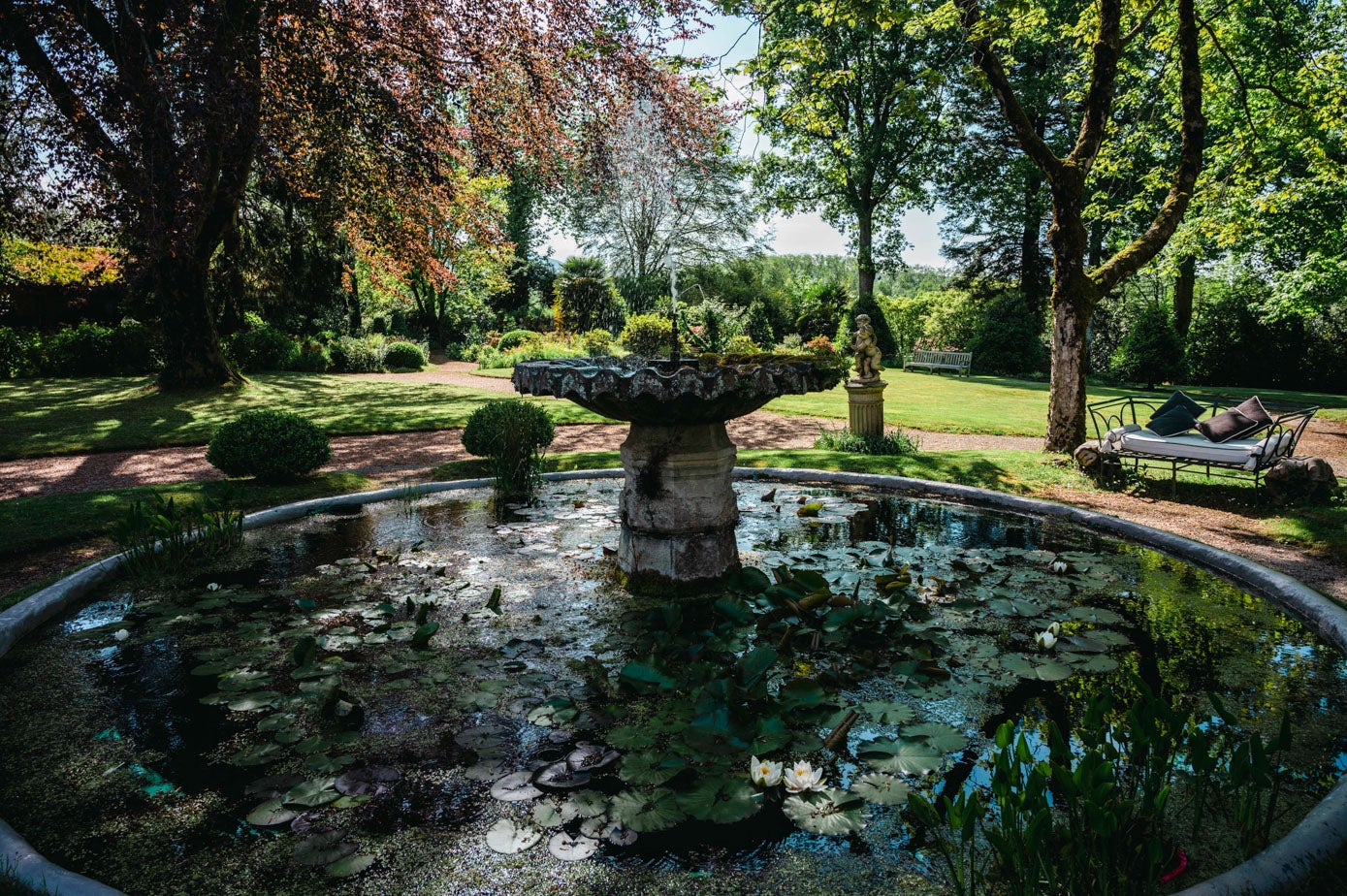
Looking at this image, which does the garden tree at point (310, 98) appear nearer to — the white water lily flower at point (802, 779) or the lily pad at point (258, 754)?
the lily pad at point (258, 754)

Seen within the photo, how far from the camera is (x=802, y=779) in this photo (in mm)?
2303

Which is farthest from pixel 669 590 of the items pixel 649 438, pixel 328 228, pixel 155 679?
pixel 328 228

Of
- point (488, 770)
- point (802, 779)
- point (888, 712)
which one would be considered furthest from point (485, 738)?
point (888, 712)

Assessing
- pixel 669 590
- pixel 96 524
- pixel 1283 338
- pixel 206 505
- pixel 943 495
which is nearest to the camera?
pixel 669 590

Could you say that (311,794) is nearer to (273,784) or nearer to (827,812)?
(273,784)

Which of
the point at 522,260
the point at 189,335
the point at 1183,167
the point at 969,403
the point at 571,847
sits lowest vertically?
the point at 571,847

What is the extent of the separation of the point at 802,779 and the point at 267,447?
6.70 m

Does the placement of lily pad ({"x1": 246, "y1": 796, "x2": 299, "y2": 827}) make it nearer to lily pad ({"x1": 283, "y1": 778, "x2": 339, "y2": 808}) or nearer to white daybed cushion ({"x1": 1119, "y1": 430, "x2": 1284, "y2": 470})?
lily pad ({"x1": 283, "y1": 778, "x2": 339, "y2": 808})

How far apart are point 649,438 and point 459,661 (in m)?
1.76

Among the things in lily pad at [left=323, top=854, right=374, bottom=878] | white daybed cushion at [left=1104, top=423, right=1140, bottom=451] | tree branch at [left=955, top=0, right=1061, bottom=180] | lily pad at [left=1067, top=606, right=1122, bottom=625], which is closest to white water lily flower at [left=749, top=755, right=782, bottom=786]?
lily pad at [left=323, top=854, right=374, bottom=878]

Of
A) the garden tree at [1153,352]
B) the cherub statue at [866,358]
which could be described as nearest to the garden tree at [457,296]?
the cherub statue at [866,358]

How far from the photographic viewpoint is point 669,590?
442 centimetres

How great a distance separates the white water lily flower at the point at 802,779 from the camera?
2295mm

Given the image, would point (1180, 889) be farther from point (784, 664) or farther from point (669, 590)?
point (669, 590)
